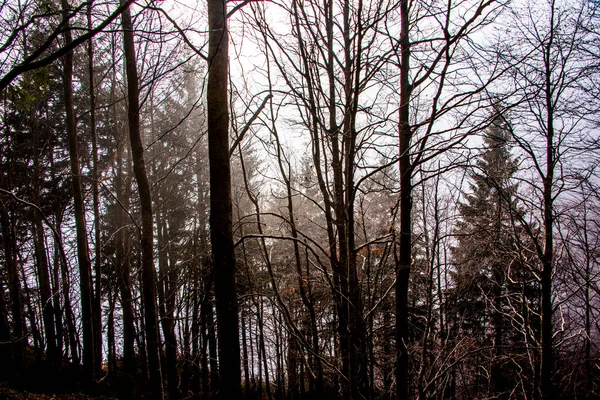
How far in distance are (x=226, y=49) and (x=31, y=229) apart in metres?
13.1

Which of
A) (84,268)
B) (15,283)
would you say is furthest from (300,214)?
(15,283)

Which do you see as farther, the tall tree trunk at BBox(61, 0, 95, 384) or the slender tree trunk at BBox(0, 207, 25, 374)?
the slender tree trunk at BBox(0, 207, 25, 374)

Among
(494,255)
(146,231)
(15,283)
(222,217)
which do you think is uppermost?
(146,231)

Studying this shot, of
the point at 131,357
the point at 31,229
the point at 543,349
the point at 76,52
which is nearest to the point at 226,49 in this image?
the point at 76,52

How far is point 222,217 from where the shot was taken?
8.27ft

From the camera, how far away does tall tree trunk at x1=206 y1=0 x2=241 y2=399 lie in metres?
2.42

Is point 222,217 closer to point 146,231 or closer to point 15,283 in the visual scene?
point 146,231

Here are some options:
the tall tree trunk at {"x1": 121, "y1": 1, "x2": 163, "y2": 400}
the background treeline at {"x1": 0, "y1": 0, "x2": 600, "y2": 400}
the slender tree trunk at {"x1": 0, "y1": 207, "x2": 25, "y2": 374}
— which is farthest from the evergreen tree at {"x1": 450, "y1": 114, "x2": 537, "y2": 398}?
the slender tree trunk at {"x1": 0, "y1": 207, "x2": 25, "y2": 374}

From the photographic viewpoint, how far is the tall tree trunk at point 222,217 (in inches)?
95.1

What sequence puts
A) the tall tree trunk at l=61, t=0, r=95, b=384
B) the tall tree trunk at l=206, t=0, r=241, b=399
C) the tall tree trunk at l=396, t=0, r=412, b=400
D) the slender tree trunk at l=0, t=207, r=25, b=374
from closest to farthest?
the tall tree trunk at l=206, t=0, r=241, b=399 → the tall tree trunk at l=396, t=0, r=412, b=400 → the tall tree trunk at l=61, t=0, r=95, b=384 → the slender tree trunk at l=0, t=207, r=25, b=374

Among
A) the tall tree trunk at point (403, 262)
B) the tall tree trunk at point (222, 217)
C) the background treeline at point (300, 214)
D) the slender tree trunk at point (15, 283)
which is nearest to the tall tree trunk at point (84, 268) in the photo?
the background treeline at point (300, 214)

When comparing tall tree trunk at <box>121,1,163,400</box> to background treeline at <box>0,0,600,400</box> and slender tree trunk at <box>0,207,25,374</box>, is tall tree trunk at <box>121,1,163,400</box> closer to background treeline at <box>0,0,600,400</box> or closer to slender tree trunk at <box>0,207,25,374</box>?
background treeline at <box>0,0,600,400</box>

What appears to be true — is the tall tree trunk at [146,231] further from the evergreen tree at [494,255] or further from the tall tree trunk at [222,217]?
the evergreen tree at [494,255]

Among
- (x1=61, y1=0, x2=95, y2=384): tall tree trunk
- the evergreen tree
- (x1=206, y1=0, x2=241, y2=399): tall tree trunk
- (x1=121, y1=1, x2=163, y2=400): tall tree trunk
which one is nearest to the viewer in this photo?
(x1=206, y1=0, x2=241, y2=399): tall tree trunk
